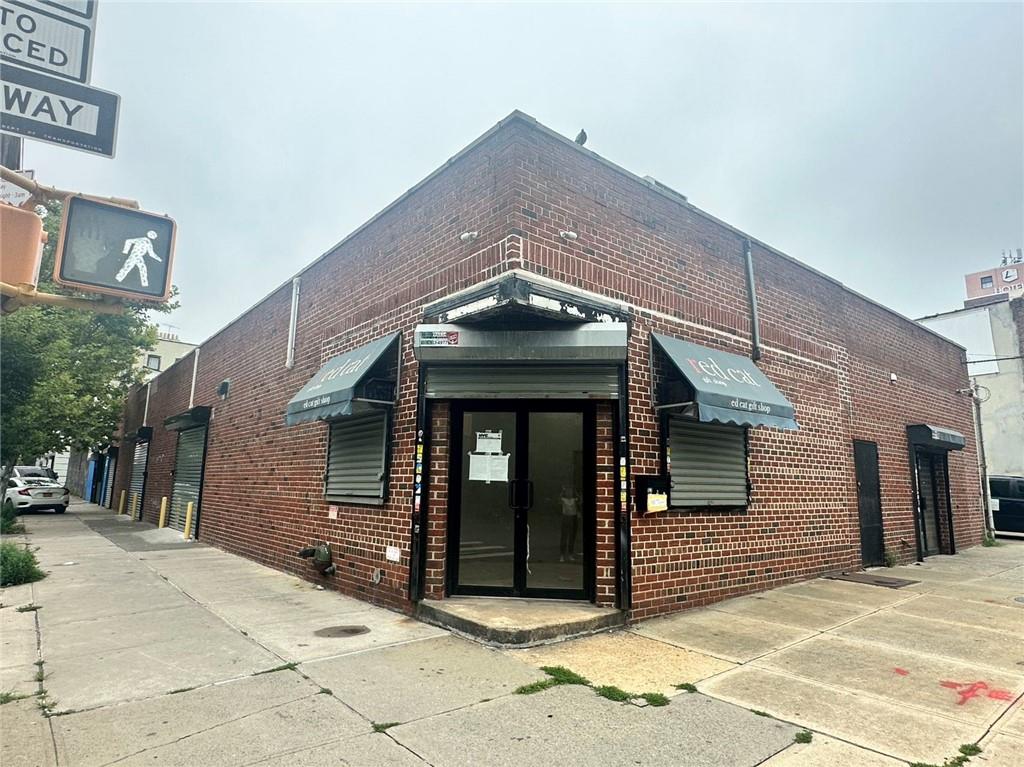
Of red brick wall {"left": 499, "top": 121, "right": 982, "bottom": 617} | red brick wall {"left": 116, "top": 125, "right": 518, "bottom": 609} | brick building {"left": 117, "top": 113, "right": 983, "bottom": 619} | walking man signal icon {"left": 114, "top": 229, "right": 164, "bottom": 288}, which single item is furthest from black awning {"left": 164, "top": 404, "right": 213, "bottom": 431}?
walking man signal icon {"left": 114, "top": 229, "right": 164, "bottom": 288}

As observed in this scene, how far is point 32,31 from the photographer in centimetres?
338

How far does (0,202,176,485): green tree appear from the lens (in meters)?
13.5

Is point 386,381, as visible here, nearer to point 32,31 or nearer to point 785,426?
point 32,31

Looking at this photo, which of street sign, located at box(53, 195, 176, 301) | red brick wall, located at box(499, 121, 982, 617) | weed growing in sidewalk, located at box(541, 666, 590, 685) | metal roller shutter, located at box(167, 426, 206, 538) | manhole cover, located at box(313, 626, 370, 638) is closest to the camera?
street sign, located at box(53, 195, 176, 301)

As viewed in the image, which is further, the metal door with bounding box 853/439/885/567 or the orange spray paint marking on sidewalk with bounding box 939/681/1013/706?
the metal door with bounding box 853/439/885/567

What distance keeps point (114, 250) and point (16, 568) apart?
761cm

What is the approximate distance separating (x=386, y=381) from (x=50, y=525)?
17129 millimetres

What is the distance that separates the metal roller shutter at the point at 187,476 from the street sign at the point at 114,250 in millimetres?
12712

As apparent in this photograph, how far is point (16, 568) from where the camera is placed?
8.34 metres

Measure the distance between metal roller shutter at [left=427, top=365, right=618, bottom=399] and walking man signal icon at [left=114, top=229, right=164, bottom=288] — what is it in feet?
11.6

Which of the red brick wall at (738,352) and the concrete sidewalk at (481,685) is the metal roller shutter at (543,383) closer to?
the red brick wall at (738,352)

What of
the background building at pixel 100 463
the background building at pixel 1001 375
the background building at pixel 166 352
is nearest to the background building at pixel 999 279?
the background building at pixel 1001 375

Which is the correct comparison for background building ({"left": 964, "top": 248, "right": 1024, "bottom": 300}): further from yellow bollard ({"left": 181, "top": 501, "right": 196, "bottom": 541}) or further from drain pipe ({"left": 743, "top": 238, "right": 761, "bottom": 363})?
yellow bollard ({"left": 181, "top": 501, "right": 196, "bottom": 541})

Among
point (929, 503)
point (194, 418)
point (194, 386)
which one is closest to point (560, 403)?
point (929, 503)
